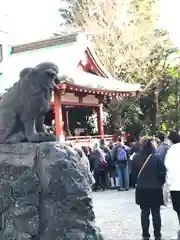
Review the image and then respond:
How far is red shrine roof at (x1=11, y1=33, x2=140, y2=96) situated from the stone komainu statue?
10155mm

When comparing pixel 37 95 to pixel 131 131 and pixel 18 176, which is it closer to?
pixel 18 176

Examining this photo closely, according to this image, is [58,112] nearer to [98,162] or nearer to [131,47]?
[98,162]

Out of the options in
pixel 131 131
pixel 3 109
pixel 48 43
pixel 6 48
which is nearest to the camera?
pixel 3 109

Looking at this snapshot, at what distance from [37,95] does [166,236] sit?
9.60 feet

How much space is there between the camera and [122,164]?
1128cm

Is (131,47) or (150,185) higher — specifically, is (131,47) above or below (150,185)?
above

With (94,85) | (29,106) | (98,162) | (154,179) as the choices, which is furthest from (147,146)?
(94,85)

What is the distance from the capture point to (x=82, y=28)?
26.3 m

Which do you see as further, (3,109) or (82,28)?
(82,28)

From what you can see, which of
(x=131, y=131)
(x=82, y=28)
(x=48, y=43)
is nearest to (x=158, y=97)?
(x=131, y=131)

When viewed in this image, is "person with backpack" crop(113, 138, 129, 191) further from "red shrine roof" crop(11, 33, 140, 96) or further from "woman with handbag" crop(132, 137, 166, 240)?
"woman with handbag" crop(132, 137, 166, 240)

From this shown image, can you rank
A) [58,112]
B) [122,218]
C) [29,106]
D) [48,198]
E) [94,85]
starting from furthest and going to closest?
[94,85]
[58,112]
[122,218]
[29,106]
[48,198]

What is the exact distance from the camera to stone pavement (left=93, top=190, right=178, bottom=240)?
6.31m

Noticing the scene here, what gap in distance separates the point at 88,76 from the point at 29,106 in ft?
Answer: 47.2
